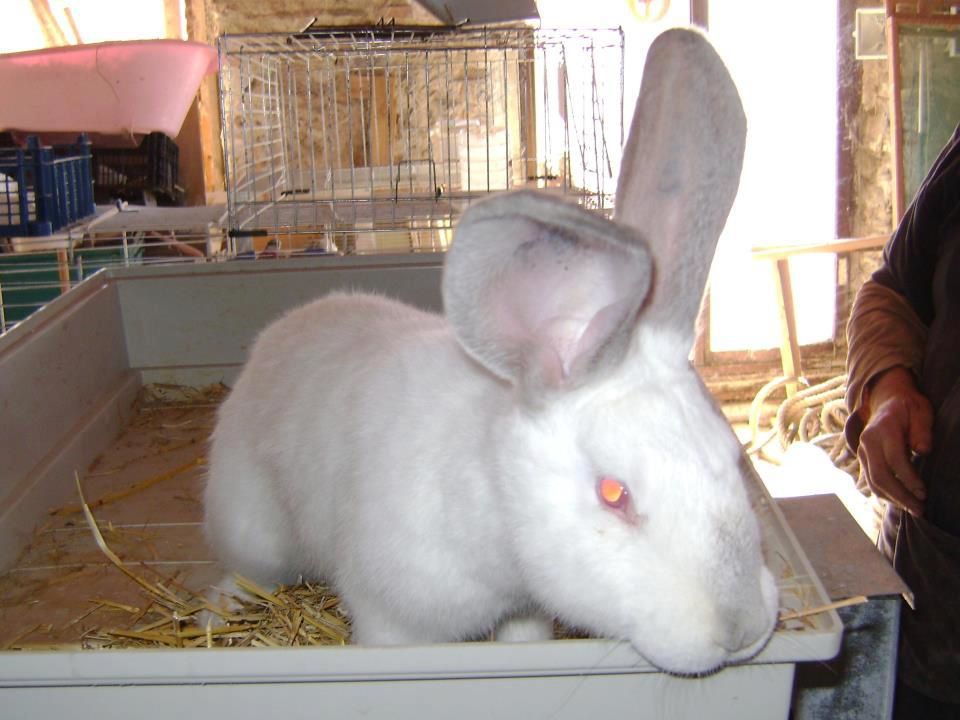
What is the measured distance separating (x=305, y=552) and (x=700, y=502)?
903 mm

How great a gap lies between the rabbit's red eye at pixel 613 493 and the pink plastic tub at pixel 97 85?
5.00 meters

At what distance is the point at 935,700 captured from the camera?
192cm

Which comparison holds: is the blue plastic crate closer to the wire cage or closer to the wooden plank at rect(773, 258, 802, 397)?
the wire cage

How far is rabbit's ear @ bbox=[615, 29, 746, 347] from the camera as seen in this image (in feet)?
3.99

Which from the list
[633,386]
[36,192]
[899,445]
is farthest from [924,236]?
[36,192]

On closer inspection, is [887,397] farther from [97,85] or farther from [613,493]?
[97,85]

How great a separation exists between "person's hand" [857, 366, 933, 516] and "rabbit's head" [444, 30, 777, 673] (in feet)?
2.88

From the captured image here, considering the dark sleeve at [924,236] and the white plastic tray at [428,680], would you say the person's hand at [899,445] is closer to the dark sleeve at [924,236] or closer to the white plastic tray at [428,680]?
the dark sleeve at [924,236]

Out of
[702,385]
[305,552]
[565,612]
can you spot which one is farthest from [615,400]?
[305,552]

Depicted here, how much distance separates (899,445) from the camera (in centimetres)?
192

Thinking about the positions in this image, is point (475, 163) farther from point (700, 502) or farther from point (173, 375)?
point (700, 502)

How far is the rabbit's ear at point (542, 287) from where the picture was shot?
974 mm

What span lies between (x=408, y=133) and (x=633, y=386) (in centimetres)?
245

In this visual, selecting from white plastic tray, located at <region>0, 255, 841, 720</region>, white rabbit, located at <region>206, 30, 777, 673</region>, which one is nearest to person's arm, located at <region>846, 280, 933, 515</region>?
white plastic tray, located at <region>0, 255, 841, 720</region>
